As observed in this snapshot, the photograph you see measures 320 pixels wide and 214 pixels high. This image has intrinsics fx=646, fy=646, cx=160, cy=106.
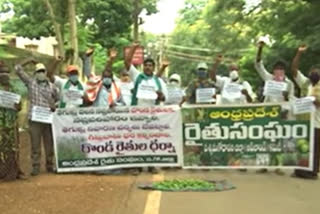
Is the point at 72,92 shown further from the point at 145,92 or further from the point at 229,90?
the point at 229,90

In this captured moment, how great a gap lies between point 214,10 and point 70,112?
18.5m

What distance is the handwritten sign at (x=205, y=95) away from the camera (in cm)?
1147

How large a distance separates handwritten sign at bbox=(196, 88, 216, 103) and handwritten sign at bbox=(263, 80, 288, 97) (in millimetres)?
1023

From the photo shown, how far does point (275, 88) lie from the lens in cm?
1096

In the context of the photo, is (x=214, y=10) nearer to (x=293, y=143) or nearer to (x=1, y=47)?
(x=1, y=47)

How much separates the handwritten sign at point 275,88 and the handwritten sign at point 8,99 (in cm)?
416

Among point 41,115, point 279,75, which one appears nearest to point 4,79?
point 41,115

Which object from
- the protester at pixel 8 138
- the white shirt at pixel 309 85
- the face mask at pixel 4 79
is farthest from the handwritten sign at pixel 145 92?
the white shirt at pixel 309 85

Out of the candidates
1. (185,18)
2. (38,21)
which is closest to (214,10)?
(38,21)

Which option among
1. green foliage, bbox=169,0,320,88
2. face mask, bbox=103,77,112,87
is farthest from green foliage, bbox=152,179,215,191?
green foliage, bbox=169,0,320,88

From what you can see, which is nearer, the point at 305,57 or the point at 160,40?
the point at 305,57

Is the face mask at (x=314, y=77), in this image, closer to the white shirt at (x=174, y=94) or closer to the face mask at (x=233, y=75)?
the face mask at (x=233, y=75)

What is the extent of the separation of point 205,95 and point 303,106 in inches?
70.7

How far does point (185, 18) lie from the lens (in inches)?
3115
